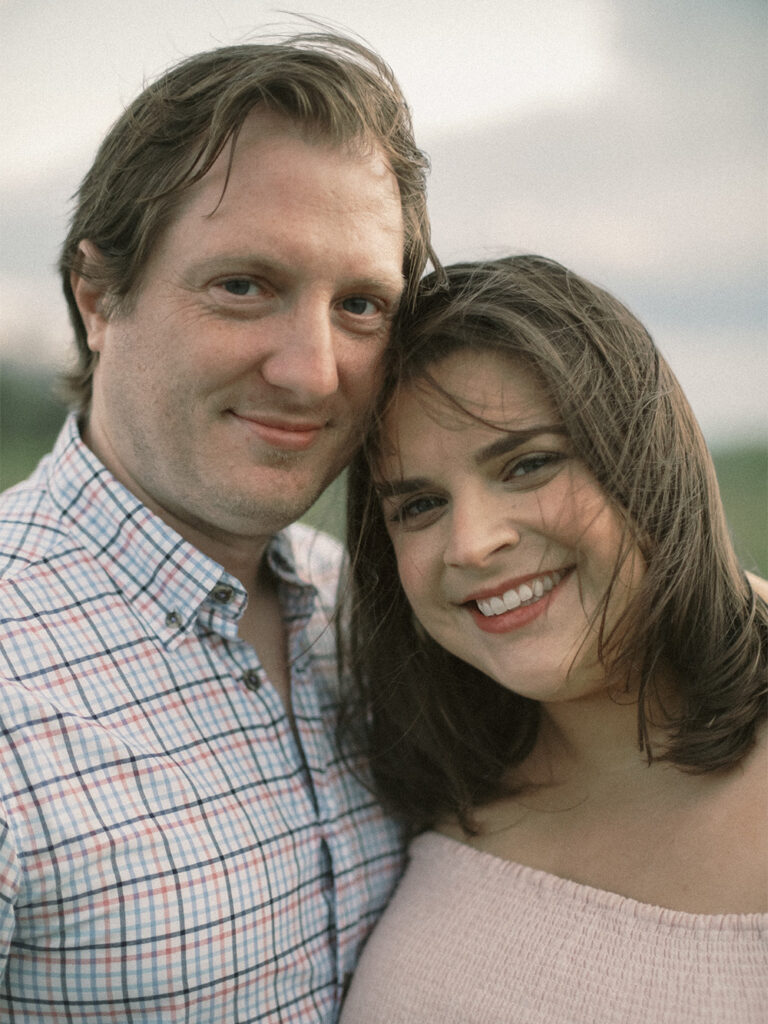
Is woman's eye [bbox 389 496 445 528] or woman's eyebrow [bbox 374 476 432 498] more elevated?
woman's eyebrow [bbox 374 476 432 498]

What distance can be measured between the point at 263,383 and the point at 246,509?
0.22 m

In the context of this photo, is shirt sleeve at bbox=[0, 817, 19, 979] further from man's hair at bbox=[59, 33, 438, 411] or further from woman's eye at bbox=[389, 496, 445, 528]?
man's hair at bbox=[59, 33, 438, 411]

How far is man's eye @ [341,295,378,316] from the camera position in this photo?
174 centimetres

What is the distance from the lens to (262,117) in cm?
165

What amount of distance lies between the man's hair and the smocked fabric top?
1.05 m

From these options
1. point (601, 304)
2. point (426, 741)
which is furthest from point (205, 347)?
point (426, 741)

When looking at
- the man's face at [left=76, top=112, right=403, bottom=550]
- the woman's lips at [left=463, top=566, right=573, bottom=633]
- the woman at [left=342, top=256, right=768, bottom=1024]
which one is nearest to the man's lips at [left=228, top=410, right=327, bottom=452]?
the man's face at [left=76, top=112, right=403, bottom=550]

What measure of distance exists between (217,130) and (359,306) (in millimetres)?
374

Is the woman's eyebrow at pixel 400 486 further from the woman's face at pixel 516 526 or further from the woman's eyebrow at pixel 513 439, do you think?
the woman's eyebrow at pixel 513 439

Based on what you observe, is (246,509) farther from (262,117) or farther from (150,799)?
(262,117)

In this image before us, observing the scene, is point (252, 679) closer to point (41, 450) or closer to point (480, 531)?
point (480, 531)

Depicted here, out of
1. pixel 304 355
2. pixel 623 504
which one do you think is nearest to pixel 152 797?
pixel 304 355

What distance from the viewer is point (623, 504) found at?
153cm

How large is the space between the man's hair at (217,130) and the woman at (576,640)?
0.31 metres
